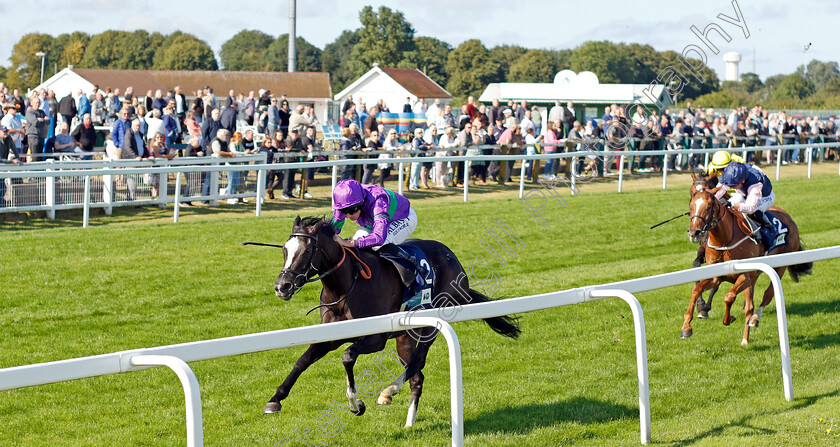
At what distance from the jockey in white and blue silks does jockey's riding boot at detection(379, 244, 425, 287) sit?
3430mm

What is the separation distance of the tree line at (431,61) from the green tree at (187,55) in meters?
0.09

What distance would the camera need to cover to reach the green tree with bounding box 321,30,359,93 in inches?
3118

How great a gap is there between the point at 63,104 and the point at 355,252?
12.1 metres

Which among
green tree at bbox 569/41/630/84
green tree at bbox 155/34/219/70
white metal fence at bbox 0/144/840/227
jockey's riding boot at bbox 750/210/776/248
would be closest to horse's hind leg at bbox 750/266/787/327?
jockey's riding boot at bbox 750/210/776/248

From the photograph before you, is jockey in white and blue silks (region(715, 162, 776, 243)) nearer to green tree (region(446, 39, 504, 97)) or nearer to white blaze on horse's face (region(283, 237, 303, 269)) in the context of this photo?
white blaze on horse's face (region(283, 237, 303, 269))

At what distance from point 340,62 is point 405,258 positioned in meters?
108

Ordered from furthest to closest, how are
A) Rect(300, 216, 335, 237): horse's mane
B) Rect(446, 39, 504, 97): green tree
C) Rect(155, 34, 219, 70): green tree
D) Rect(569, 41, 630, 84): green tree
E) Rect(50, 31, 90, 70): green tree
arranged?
1. Rect(50, 31, 90, 70): green tree
2. Rect(155, 34, 219, 70): green tree
3. Rect(446, 39, 504, 97): green tree
4. Rect(569, 41, 630, 84): green tree
5. Rect(300, 216, 335, 237): horse's mane

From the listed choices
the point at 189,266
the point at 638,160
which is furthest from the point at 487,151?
the point at 189,266

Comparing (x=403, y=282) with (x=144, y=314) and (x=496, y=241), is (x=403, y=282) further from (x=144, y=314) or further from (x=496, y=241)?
(x=496, y=241)

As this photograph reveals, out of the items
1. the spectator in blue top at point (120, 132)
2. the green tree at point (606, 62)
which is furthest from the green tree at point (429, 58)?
the spectator in blue top at point (120, 132)

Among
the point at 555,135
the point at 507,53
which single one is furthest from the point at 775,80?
the point at 555,135

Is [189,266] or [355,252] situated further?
[189,266]

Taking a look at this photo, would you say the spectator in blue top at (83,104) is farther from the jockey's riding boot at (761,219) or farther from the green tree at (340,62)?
the green tree at (340,62)

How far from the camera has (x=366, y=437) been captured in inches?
179
